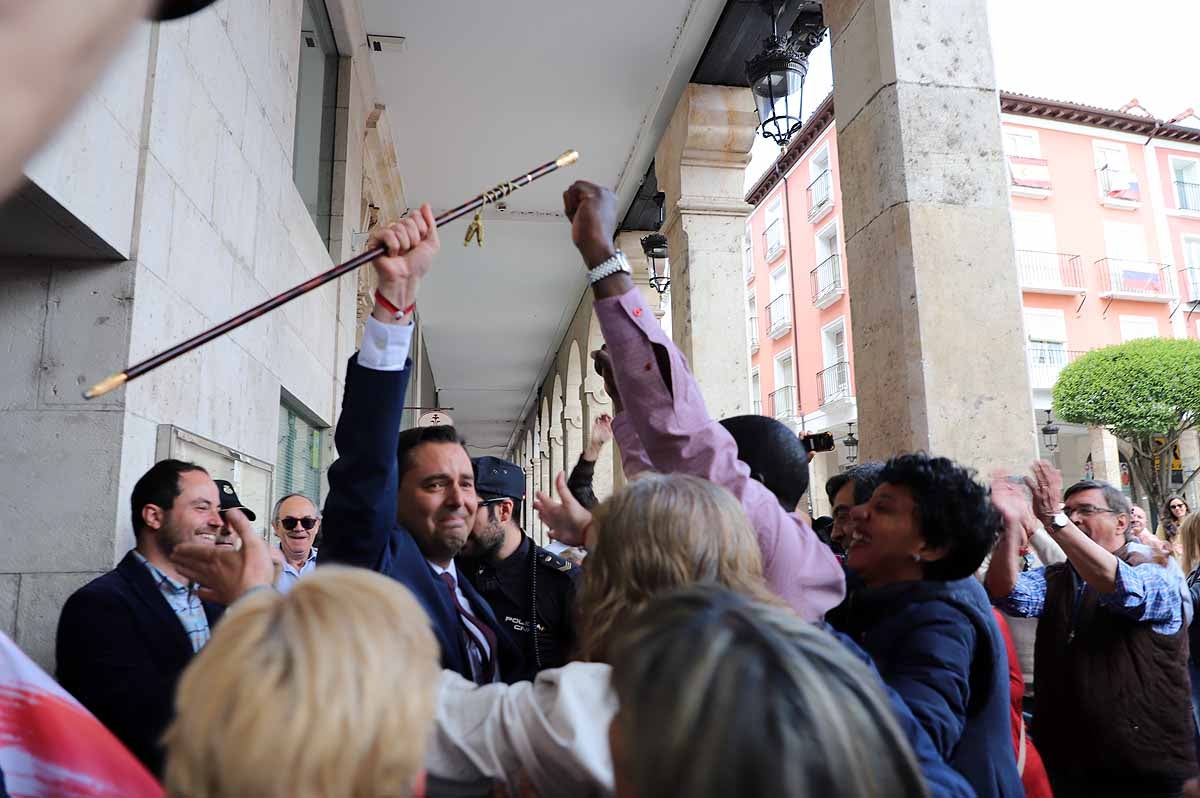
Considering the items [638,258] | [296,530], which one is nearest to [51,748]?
[296,530]

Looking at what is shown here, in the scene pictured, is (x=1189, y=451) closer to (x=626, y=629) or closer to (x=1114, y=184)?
(x=1114, y=184)

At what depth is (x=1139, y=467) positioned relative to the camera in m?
18.9

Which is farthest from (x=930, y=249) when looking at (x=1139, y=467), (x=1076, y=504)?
(x=1139, y=467)

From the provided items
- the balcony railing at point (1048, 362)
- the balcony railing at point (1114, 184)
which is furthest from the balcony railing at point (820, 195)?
the balcony railing at point (1114, 184)

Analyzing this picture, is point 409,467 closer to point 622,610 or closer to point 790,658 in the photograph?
point 622,610

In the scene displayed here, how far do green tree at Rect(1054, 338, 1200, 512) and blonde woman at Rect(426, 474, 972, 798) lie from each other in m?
20.1

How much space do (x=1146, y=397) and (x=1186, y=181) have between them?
10.1m

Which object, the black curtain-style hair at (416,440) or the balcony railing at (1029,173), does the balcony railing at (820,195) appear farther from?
the black curtain-style hair at (416,440)

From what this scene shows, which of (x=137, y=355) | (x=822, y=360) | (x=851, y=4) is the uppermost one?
(x=822, y=360)

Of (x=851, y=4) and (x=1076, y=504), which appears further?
(x=851, y=4)

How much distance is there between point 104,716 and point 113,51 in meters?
1.61

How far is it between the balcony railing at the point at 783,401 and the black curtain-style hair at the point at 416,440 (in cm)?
2224

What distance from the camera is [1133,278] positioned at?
2327cm

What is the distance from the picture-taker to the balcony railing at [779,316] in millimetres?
23797
